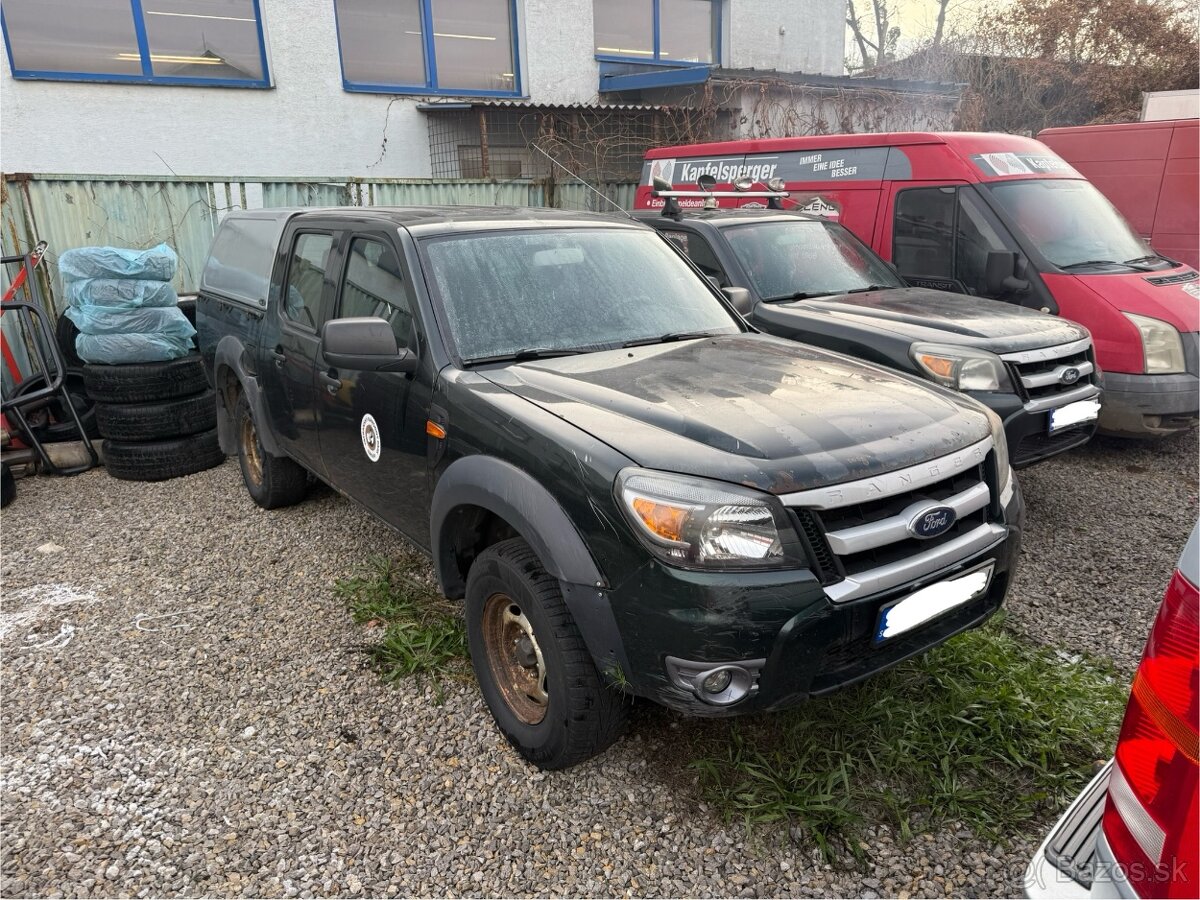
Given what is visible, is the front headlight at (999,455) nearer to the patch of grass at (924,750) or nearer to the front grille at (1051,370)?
the patch of grass at (924,750)

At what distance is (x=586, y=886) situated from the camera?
2.32 m

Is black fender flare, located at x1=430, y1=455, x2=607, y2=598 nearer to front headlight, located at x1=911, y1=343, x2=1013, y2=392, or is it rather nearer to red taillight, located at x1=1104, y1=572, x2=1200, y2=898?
red taillight, located at x1=1104, y1=572, x2=1200, y2=898

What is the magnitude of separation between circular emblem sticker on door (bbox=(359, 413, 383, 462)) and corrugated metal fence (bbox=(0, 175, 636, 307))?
423 centimetres

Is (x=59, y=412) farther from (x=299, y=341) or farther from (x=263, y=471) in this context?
(x=299, y=341)

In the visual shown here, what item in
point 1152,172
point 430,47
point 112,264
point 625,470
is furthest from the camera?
point 430,47

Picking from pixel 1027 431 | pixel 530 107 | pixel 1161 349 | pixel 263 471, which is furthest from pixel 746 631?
pixel 530 107

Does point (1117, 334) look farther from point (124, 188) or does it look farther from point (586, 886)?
point (124, 188)

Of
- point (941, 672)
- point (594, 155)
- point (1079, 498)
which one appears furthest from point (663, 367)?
point (594, 155)

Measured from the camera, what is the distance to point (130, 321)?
5543 millimetres

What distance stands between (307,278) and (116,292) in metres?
2.31

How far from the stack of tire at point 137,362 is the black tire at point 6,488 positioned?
570 millimetres

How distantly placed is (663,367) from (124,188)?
6.93 m

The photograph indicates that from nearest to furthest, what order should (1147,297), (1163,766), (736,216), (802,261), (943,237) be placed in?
(1163,766), (1147,297), (802,261), (736,216), (943,237)

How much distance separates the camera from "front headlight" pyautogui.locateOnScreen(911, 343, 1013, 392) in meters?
4.29
